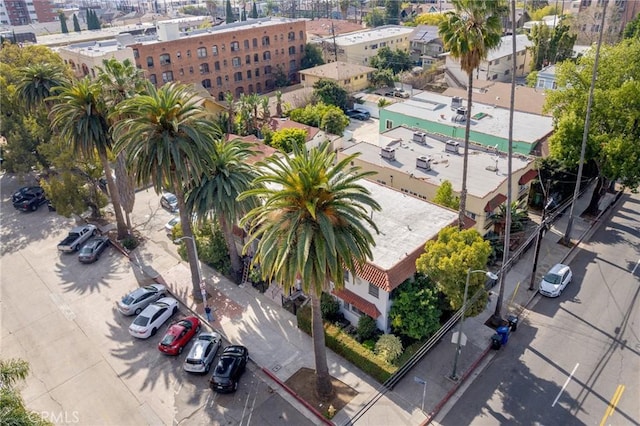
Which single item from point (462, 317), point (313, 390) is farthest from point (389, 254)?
point (313, 390)

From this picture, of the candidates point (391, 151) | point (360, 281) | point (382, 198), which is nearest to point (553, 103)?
point (391, 151)

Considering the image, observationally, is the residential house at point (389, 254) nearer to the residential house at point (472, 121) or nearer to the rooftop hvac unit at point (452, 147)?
the rooftop hvac unit at point (452, 147)

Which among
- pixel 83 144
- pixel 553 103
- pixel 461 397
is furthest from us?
pixel 553 103

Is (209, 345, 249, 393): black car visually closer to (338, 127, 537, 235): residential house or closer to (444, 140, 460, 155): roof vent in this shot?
(338, 127, 537, 235): residential house

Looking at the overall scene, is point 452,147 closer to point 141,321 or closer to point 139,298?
point 139,298

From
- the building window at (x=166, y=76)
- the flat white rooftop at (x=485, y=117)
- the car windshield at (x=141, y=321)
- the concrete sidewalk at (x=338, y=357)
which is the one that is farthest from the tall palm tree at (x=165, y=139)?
the building window at (x=166, y=76)

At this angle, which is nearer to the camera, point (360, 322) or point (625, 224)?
point (360, 322)

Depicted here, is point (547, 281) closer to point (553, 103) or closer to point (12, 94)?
point (553, 103)
